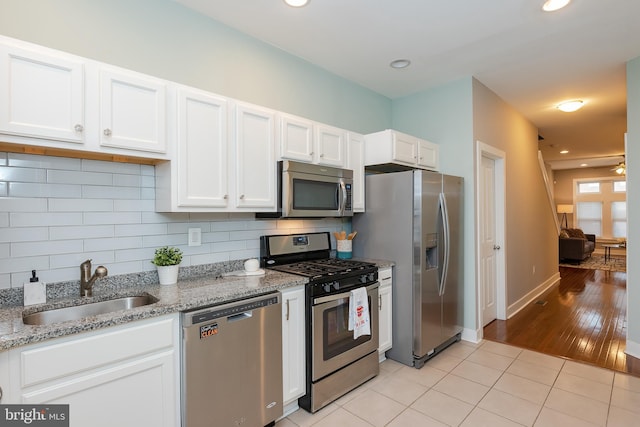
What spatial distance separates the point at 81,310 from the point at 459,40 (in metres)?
3.35

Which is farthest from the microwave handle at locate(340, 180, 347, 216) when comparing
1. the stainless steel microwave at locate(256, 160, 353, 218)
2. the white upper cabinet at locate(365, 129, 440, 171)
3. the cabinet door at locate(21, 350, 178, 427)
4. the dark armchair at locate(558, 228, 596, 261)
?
the dark armchair at locate(558, 228, 596, 261)

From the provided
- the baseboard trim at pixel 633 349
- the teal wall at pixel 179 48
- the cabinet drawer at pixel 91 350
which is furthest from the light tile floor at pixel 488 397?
the teal wall at pixel 179 48

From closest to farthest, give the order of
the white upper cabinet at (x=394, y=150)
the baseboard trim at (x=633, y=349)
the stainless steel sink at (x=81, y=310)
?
1. the stainless steel sink at (x=81, y=310)
2. the baseboard trim at (x=633, y=349)
3. the white upper cabinet at (x=394, y=150)

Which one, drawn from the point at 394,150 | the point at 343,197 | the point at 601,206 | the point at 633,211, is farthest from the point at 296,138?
the point at 601,206

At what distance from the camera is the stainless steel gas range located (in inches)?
90.9

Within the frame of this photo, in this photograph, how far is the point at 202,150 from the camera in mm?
2146

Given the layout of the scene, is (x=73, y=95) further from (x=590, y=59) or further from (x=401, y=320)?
(x=590, y=59)

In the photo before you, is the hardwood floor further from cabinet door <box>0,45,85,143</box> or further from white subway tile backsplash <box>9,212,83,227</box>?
cabinet door <box>0,45,85,143</box>

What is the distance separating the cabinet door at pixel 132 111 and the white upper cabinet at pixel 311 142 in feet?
2.96

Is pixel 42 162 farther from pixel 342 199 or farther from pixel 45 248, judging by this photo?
pixel 342 199

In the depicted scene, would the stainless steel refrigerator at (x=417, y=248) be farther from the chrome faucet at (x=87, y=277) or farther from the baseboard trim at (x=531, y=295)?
the chrome faucet at (x=87, y=277)

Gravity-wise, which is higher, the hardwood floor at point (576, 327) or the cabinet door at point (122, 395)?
the cabinet door at point (122, 395)

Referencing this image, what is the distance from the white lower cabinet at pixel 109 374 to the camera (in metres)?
1.30

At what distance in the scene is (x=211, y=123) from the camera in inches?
86.0
